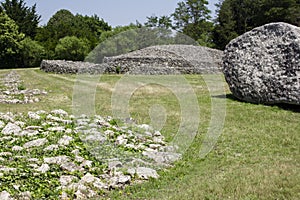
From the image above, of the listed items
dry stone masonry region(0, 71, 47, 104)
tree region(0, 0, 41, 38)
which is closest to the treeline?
tree region(0, 0, 41, 38)

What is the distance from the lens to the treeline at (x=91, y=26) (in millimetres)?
33906

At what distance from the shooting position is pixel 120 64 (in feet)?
77.4

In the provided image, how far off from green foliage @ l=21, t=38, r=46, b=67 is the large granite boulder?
27742 mm

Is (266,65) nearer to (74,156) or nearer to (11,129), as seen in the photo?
(74,156)

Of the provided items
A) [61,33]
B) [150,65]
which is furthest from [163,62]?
[61,33]

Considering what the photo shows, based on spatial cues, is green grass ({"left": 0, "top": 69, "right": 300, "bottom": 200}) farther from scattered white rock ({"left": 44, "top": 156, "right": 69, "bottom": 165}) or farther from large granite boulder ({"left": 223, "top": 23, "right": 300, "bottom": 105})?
scattered white rock ({"left": 44, "top": 156, "right": 69, "bottom": 165})

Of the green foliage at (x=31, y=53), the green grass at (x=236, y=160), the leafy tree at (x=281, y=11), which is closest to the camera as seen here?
the green grass at (x=236, y=160)

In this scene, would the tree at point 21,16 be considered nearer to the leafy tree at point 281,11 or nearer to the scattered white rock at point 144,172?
the leafy tree at point 281,11

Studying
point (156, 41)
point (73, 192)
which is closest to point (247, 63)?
point (73, 192)

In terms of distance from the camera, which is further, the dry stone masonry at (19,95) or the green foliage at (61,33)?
the green foliage at (61,33)

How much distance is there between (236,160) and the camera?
19.1 feet

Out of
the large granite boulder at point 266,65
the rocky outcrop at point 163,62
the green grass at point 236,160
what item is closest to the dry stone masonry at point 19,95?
the green grass at point 236,160

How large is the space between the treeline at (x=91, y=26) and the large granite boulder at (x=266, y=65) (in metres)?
16.8

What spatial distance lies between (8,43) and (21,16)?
492 inches
